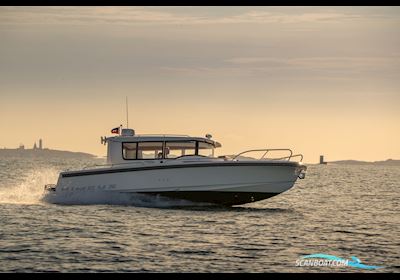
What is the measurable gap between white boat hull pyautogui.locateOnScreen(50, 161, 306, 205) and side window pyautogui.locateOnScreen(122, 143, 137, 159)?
2.91 feet

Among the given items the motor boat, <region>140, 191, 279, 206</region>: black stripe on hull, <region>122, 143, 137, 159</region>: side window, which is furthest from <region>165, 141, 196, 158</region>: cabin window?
<region>140, 191, 279, 206</region>: black stripe on hull

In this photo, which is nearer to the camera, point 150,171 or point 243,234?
point 243,234

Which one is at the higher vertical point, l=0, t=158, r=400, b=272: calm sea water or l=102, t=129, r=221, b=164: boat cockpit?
l=102, t=129, r=221, b=164: boat cockpit

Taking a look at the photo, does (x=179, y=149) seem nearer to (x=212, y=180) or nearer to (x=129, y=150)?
(x=129, y=150)

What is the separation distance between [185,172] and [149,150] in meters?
2.30

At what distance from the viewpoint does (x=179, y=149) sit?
28844mm

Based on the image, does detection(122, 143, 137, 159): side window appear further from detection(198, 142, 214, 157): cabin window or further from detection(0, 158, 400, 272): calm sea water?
detection(198, 142, 214, 157): cabin window

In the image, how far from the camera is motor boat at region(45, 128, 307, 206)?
27516 mm

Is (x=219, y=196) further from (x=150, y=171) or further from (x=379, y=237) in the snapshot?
(x=379, y=237)

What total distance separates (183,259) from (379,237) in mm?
7927

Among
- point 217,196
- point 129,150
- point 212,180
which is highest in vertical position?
point 129,150

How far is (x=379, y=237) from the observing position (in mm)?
23500

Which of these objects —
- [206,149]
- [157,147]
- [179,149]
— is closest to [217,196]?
[206,149]
